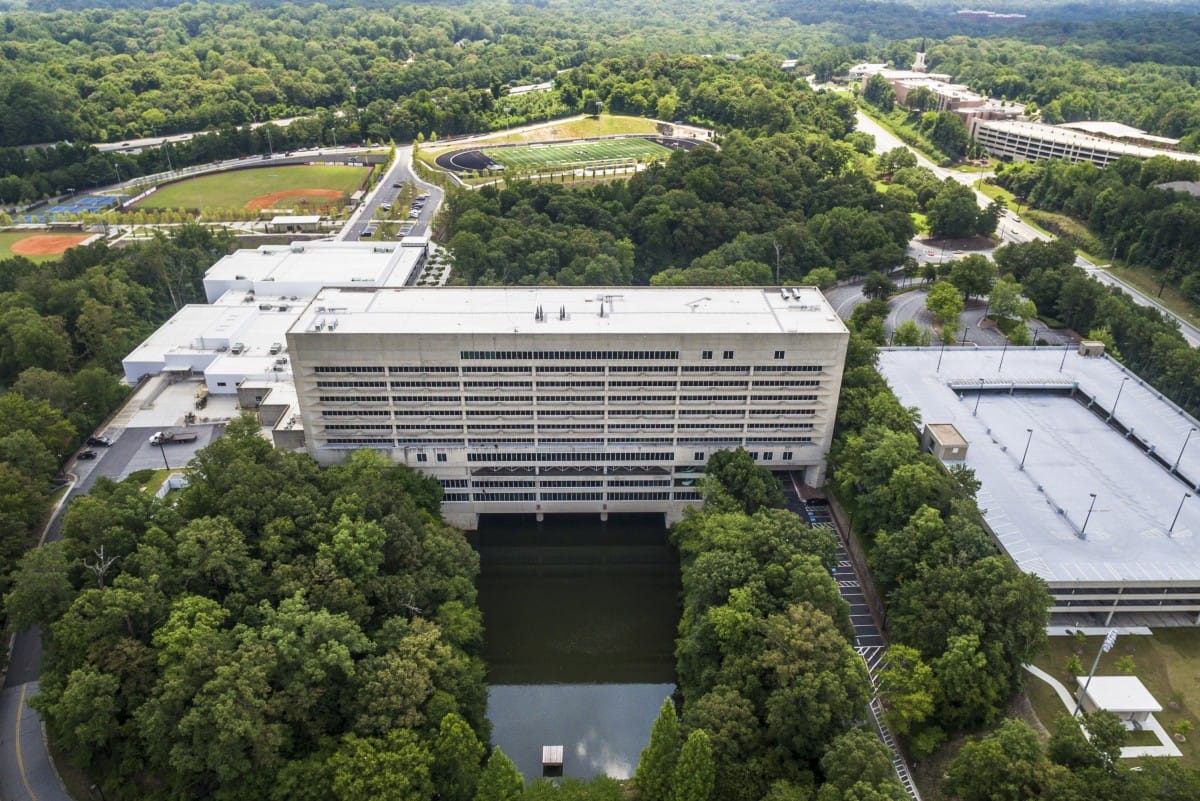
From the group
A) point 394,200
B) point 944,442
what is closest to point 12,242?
point 394,200

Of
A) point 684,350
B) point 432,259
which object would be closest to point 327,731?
point 684,350

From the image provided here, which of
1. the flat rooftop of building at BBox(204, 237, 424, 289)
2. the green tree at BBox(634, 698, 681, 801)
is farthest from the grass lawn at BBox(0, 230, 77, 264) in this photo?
the green tree at BBox(634, 698, 681, 801)

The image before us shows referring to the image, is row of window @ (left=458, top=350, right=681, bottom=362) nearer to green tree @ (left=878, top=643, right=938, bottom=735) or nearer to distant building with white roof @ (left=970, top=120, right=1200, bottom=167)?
green tree @ (left=878, top=643, right=938, bottom=735)

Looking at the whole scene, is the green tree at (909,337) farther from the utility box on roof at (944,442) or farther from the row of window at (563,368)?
the row of window at (563,368)

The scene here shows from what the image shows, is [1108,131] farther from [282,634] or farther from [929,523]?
[282,634]

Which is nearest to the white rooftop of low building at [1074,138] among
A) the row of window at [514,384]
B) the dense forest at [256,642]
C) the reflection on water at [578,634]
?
the row of window at [514,384]
